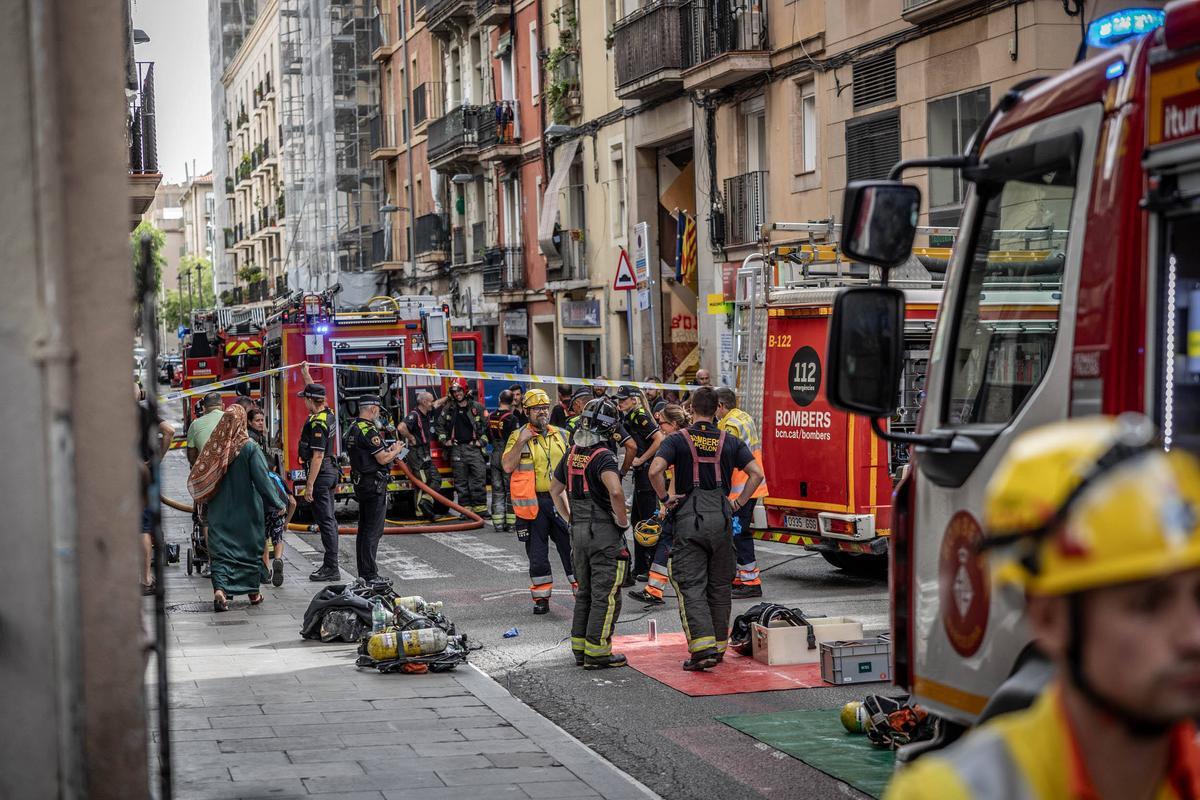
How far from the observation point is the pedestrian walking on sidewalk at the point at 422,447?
2055 cm

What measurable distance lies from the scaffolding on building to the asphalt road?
3812 cm

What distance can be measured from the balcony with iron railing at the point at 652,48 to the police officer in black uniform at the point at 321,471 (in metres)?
14.9

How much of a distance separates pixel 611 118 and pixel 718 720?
85.3 ft

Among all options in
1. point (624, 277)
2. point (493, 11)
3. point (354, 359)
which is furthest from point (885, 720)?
point (493, 11)

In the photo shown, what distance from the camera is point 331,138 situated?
58.8 m

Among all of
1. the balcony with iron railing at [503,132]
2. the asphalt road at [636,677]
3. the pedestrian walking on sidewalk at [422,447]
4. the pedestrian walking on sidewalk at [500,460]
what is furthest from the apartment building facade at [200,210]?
the asphalt road at [636,677]

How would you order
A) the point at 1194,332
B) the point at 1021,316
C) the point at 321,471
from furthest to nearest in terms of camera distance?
the point at 321,471
the point at 1021,316
the point at 1194,332

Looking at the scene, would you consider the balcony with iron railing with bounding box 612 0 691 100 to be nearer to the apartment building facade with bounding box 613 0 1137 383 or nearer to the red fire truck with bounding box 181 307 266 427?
the apartment building facade with bounding box 613 0 1137 383

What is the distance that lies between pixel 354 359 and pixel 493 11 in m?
20.6

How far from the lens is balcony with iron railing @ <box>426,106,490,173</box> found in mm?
42312

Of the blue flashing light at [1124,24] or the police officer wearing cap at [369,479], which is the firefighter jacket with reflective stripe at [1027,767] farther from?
the police officer wearing cap at [369,479]

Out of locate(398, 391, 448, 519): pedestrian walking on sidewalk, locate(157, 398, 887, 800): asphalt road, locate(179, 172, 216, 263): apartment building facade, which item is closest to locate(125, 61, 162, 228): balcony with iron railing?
locate(398, 391, 448, 519): pedestrian walking on sidewalk

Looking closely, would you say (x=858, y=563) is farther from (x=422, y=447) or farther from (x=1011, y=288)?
(x=1011, y=288)

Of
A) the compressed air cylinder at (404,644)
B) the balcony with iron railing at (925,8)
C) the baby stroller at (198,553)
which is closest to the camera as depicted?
the compressed air cylinder at (404,644)
